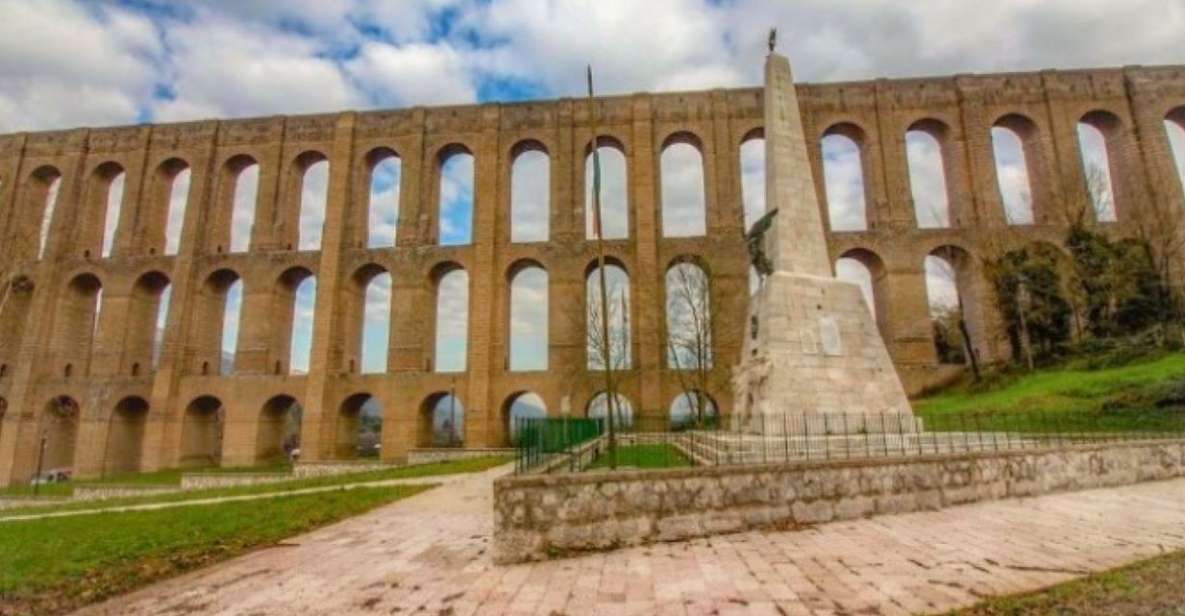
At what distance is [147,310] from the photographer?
31.8 meters

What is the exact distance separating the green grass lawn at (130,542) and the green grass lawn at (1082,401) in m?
11.0

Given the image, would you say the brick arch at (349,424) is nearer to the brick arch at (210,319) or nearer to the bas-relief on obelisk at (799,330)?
the brick arch at (210,319)

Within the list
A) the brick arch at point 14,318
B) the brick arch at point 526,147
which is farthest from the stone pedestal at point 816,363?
the brick arch at point 14,318

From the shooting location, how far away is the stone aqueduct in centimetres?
2775

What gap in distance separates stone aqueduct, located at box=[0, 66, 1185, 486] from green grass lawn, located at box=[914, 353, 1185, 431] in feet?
19.2

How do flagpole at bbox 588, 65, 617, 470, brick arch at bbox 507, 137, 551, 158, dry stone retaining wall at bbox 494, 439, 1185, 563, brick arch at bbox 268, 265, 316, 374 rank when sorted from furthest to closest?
brick arch at bbox 507, 137, 551, 158 → brick arch at bbox 268, 265, 316, 374 → flagpole at bbox 588, 65, 617, 470 → dry stone retaining wall at bbox 494, 439, 1185, 563

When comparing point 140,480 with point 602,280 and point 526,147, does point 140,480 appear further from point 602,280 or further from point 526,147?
point 602,280

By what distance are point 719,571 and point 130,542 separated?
7113mm

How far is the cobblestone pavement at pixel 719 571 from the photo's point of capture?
450cm

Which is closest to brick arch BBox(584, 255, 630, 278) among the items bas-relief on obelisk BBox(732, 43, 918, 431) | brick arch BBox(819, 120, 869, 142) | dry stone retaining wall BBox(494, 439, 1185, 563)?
brick arch BBox(819, 120, 869, 142)

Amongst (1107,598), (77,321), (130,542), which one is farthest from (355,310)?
(1107,598)

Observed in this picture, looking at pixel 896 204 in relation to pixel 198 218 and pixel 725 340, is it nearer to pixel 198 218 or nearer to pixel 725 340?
pixel 725 340

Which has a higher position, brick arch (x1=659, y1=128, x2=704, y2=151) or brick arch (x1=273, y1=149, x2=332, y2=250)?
brick arch (x1=659, y1=128, x2=704, y2=151)

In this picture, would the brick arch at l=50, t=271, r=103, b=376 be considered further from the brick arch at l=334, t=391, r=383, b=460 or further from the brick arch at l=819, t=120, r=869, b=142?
the brick arch at l=819, t=120, r=869, b=142
